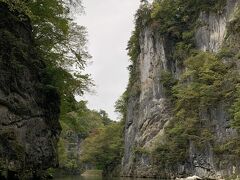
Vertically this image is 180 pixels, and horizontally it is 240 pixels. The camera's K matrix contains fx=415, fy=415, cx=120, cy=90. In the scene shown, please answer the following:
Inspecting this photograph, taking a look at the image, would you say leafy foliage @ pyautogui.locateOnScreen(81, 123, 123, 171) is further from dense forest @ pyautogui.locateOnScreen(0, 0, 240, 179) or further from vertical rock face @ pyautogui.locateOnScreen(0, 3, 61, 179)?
vertical rock face @ pyautogui.locateOnScreen(0, 3, 61, 179)

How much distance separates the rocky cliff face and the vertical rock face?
18.1 metres

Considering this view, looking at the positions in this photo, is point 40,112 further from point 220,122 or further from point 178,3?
point 178,3

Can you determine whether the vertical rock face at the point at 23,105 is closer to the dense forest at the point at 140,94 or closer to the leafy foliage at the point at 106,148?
the dense forest at the point at 140,94

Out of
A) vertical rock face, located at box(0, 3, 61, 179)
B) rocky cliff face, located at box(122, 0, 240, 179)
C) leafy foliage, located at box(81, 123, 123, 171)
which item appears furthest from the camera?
leafy foliage, located at box(81, 123, 123, 171)

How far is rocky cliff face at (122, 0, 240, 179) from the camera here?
35.6 m

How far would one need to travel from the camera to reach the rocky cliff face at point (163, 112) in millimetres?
35594

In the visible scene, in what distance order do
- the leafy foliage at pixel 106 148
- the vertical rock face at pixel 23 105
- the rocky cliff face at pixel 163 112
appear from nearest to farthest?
the vertical rock face at pixel 23 105
the rocky cliff face at pixel 163 112
the leafy foliage at pixel 106 148

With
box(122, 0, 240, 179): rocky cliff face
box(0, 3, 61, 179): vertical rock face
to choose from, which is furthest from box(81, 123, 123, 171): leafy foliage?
box(0, 3, 61, 179): vertical rock face

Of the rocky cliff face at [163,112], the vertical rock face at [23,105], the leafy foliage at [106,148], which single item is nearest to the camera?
the vertical rock face at [23,105]

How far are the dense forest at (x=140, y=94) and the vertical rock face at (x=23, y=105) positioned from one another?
0.14ft

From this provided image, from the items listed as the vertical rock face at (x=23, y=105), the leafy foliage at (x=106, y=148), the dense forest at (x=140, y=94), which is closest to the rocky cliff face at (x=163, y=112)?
the dense forest at (x=140, y=94)

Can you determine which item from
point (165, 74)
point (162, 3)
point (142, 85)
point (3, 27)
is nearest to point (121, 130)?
point (142, 85)

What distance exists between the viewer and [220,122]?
35750 mm

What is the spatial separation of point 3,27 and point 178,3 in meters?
39.9
